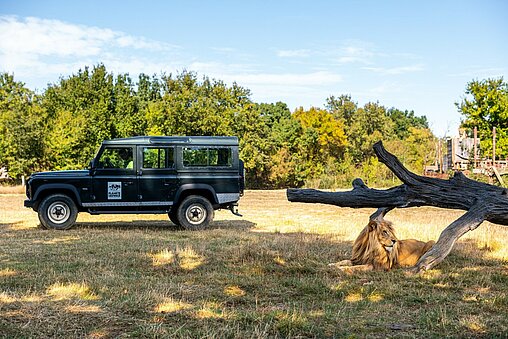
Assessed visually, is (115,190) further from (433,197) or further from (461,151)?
(461,151)

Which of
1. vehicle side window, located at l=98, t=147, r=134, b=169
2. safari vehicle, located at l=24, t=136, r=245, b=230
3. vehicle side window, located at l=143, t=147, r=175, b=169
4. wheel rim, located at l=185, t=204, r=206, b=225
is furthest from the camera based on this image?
wheel rim, located at l=185, t=204, r=206, b=225

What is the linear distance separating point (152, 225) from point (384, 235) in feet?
27.7

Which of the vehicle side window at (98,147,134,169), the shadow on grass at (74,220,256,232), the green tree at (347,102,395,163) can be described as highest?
the green tree at (347,102,395,163)

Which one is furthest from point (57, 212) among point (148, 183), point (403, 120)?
point (403, 120)

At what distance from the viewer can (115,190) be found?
14.2m

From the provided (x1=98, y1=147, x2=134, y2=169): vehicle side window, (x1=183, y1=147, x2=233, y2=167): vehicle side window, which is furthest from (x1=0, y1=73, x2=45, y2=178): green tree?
(x1=183, y1=147, x2=233, y2=167): vehicle side window

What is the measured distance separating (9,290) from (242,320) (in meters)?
2.95

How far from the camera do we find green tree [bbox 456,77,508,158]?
120 ft

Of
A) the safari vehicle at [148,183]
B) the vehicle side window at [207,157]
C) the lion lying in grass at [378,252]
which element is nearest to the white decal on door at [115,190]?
the safari vehicle at [148,183]

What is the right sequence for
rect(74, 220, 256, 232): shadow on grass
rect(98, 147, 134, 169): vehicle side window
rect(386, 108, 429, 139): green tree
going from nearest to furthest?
rect(98, 147, 134, 169): vehicle side window → rect(74, 220, 256, 232): shadow on grass → rect(386, 108, 429, 139): green tree

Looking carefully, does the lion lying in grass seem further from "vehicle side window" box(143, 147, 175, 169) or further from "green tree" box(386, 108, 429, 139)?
"green tree" box(386, 108, 429, 139)

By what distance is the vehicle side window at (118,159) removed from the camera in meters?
14.2

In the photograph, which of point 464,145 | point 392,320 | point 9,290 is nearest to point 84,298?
point 9,290

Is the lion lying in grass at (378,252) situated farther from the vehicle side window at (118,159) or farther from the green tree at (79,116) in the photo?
the green tree at (79,116)
